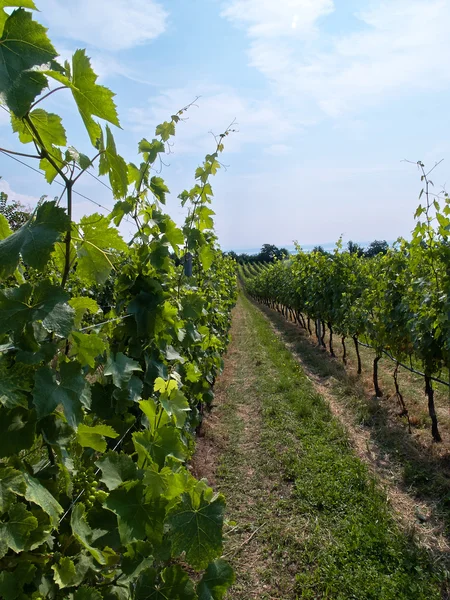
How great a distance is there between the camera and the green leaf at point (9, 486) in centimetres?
85

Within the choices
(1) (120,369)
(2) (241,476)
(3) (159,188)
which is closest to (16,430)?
(1) (120,369)

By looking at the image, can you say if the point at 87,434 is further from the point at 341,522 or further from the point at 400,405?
the point at 400,405

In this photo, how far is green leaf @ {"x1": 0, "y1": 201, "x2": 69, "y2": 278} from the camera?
843 mm

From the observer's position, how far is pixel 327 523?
Result: 3.50m

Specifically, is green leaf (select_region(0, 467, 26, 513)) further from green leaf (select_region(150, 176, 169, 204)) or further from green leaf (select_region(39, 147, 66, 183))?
green leaf (select_region(150, 176, 169, 204))

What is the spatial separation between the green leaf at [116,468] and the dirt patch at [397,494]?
9.98 ft

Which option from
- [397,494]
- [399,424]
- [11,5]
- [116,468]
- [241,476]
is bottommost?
[241,476]

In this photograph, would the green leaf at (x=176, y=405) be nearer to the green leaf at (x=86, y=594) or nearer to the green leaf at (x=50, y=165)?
the green leaf at (x=86, y=594)

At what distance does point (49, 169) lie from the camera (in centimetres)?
118

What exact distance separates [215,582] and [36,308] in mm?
1151

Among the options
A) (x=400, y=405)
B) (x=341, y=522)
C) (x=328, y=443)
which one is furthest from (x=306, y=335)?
(x=341, y=522)

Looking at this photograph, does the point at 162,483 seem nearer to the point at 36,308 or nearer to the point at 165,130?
the point at 36,308

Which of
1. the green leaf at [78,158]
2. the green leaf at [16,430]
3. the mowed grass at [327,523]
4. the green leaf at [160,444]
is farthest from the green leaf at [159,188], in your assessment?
the mowed grass at [327,523]

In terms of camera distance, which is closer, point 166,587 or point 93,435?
point 93,435
